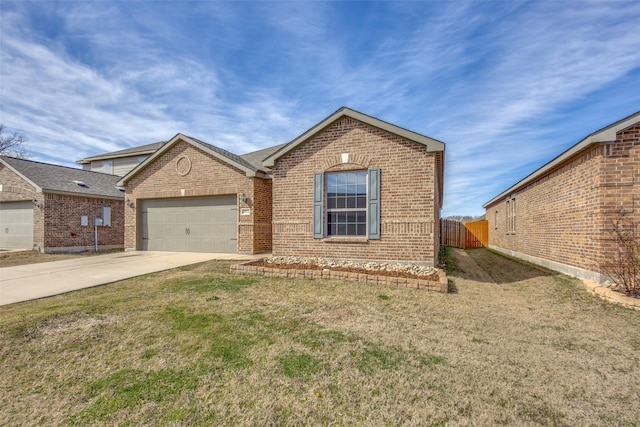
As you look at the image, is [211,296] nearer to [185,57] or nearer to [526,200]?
[185,57]

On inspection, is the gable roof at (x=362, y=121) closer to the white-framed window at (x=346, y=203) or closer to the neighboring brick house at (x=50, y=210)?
the white-framed window at (x=346, y=203)

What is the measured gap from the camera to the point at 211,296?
5898 mm

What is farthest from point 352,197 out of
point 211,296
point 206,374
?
point 206,374

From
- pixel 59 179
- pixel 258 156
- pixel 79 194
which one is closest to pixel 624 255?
pixel 258 156

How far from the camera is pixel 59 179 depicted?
15930 mm

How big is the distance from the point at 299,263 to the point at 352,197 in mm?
2596

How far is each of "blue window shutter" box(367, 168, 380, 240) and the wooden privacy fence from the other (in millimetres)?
13204

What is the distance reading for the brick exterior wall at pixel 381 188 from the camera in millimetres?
8367

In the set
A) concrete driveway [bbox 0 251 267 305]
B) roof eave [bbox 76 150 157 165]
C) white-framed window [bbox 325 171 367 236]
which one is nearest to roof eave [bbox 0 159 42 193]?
concrete driveway [bbox 0 251 267 305]

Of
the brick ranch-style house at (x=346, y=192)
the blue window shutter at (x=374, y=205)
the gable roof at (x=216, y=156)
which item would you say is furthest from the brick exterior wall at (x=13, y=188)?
the blue window shutter at (x=374, y=205)

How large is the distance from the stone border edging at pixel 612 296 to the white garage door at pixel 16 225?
876 inches

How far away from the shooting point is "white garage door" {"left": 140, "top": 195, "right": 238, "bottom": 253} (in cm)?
1288

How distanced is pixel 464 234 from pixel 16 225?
2702 cm

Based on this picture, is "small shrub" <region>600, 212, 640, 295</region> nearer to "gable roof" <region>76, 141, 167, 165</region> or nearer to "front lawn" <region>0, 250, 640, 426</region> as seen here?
"front lawn" <region>0, 250, 640, 426</region>
